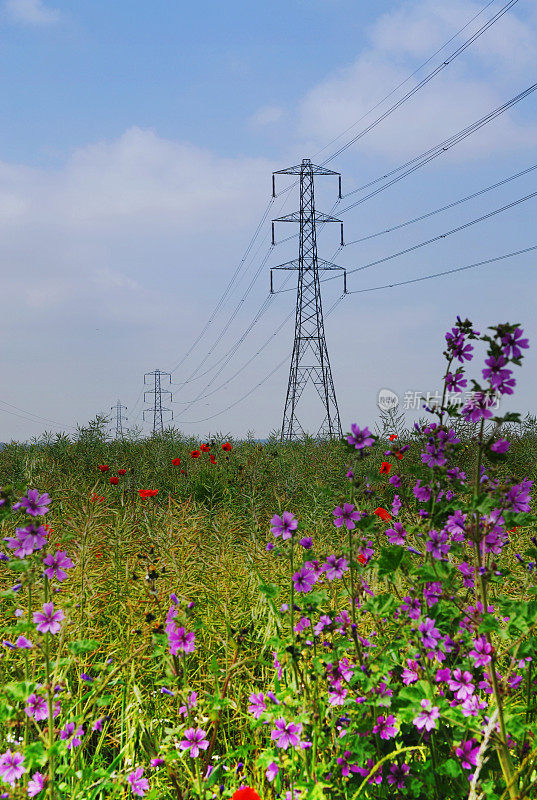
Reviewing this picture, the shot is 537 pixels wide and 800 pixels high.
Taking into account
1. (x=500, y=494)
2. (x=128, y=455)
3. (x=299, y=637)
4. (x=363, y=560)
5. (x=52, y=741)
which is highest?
(x=128, y=455)

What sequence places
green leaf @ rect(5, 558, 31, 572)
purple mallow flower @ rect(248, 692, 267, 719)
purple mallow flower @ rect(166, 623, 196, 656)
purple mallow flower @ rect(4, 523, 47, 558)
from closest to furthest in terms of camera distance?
1. green leaf @ rect(5, 558, 31, 572)
2. purple mallow flower @ rect(4, 523, 47, 558)
3. purple mallow flower @ rect(166, 623, 196, 656)
4. purple mallow flower @ rect(248, 692, 267, 719)

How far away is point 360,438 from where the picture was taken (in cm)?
202

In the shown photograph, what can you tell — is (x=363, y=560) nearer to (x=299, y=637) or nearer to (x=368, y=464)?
(x=299, y=637)

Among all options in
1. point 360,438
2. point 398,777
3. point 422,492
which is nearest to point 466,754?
point 398,777

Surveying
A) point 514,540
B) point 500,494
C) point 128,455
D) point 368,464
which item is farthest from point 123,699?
point 128,455

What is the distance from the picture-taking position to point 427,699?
6.33ft

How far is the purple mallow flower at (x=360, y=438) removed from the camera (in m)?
2.00

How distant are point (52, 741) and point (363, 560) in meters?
1.15

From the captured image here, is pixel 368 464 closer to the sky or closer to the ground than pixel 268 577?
closer to the sky

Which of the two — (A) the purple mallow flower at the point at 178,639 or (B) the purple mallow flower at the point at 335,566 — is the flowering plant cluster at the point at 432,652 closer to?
(B) the purple mallow flower at the point at 335,566

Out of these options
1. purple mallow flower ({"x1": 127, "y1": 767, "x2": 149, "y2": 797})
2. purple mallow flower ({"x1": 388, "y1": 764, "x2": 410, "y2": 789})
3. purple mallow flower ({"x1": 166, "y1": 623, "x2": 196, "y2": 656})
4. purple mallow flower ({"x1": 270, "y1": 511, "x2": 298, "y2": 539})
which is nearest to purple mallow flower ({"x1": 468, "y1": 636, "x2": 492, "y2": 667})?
purple mallow flower ({"x1": 388, "y1": 764, "x2": 410, "y2": 789})

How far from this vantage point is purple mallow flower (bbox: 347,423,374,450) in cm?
200

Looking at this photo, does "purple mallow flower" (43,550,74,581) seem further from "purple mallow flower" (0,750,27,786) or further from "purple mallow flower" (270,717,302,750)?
"purple mallow flower" (270,717,302,750)

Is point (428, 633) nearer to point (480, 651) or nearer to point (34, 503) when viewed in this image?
point (480, 651)
